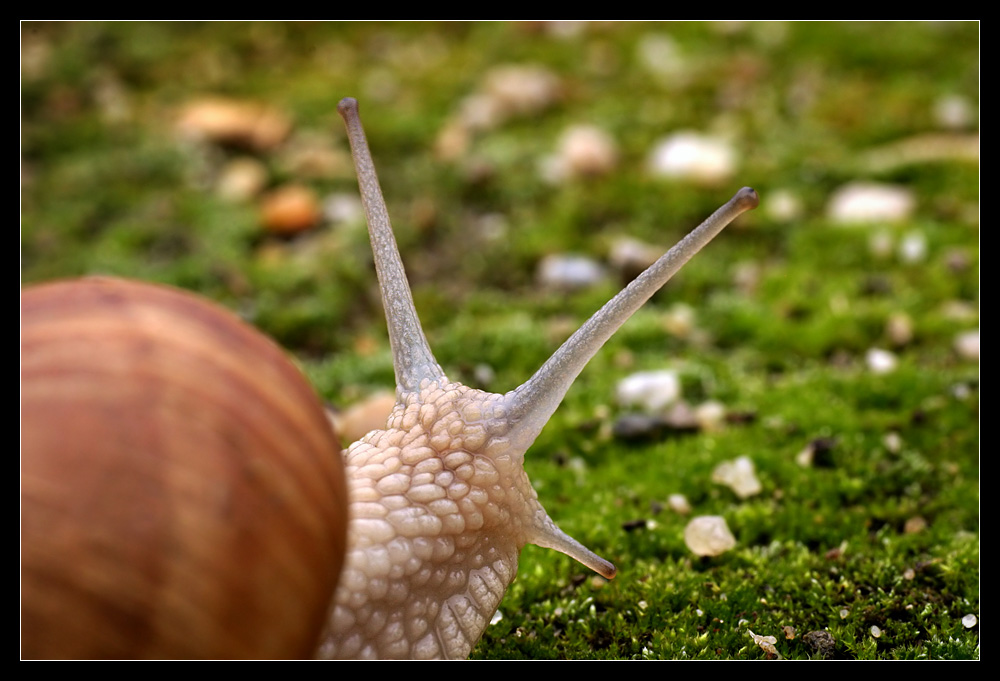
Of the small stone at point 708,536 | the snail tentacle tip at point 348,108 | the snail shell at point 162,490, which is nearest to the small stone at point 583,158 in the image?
the small stone at point 708,536

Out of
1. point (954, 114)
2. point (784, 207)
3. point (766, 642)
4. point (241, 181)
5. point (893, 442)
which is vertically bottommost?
point (766, 642)

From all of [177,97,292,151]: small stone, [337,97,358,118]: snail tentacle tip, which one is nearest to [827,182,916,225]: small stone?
[337,97,358,118]: snail tentacle tip

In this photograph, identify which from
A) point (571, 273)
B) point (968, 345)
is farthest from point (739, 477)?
point (571, 273)

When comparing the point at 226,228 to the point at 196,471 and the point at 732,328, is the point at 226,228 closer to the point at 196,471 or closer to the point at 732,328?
the point at 732,328

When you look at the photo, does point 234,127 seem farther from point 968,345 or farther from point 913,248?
point 968,345

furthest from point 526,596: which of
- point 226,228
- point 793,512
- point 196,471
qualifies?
point 226,228

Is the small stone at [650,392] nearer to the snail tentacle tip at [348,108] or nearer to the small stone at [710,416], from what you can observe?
the small stone at [710,416]
